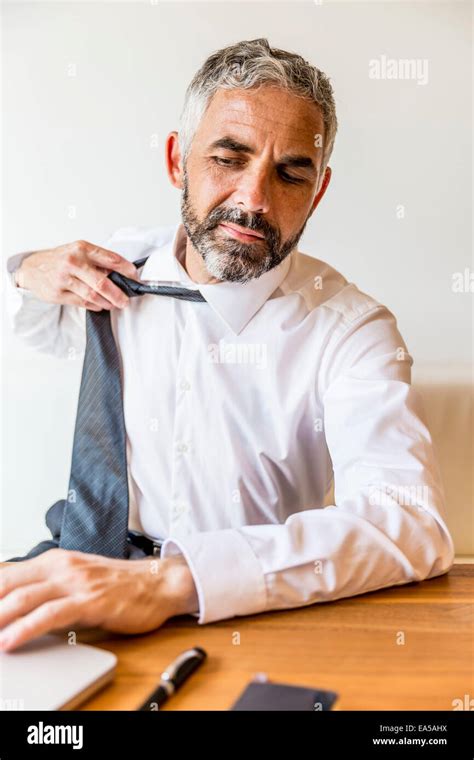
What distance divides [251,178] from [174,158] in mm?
303

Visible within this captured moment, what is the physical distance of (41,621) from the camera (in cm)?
77

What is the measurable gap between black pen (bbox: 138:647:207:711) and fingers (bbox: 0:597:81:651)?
0.13 m

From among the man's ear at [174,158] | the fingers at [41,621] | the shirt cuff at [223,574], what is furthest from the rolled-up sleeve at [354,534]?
the man's ear at [174,158]

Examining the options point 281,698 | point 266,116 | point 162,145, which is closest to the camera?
point 281,698

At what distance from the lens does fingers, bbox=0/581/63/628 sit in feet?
2.61

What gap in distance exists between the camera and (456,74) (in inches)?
74.0

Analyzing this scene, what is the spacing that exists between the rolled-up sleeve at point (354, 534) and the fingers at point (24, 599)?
175mm

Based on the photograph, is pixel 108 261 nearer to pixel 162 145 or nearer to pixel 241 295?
pixel 241 295

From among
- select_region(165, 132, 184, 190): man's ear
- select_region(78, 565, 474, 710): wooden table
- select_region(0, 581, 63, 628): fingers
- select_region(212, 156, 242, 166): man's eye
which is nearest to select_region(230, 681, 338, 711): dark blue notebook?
select_region(78, 565, 474, 710): wooden table

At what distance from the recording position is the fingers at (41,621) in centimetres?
76

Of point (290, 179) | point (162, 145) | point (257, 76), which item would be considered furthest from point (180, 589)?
point (162, 145)

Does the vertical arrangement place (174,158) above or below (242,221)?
above

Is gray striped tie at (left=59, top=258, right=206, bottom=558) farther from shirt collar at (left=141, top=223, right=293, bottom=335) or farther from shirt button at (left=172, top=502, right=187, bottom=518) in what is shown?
shirt button at (left=172, top=502, right=187, bottom=518)
